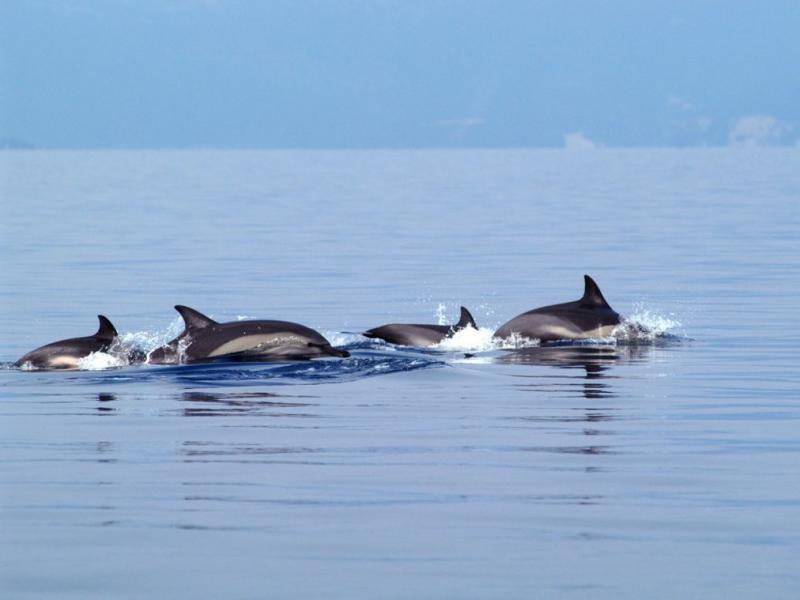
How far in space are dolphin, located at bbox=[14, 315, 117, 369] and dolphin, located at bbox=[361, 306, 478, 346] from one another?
441 centimetres

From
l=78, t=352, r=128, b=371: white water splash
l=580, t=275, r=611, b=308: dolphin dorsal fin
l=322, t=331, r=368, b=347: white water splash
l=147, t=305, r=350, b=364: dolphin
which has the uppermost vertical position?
l=580, t=275, r=611, b=308: dolphin dorsal fin

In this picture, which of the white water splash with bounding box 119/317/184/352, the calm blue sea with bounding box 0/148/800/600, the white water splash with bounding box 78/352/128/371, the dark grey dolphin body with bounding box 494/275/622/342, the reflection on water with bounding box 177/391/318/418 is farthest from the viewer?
the dark grey dolphin body with bounding box 494/275/622/342

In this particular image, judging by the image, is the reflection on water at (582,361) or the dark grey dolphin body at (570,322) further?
the dark grey dolphin body at (570,322)

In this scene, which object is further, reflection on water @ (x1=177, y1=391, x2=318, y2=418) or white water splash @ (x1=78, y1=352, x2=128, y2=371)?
white water splash @ (x1=78, y1=352, x2=128, y2=371)

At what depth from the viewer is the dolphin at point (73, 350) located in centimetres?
1958

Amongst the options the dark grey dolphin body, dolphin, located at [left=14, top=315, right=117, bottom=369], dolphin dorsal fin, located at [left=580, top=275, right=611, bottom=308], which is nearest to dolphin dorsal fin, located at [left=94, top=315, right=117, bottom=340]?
dolphin, located at [left=14, top=315, right=117, bottom=369]

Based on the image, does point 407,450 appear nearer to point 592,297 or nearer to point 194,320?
point 194,320

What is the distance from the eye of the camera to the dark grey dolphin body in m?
23.2

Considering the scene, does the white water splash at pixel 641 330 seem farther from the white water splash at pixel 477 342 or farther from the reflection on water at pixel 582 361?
the white water splash at pixel 477 342

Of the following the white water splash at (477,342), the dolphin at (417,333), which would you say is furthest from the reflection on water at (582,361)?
the dolphin at (417,333)

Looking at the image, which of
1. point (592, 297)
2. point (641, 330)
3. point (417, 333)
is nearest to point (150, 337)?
point (417, 333)

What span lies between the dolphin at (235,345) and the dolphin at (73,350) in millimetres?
524

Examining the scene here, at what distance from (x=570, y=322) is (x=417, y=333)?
2124 mm

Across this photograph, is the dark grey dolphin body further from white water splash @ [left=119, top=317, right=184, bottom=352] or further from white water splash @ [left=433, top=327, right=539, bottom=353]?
white water splash @ [left=119, top=317, right=184, bottom=352]
